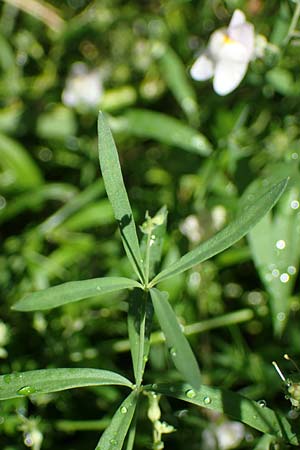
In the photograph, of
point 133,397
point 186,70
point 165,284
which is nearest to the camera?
point 133,397

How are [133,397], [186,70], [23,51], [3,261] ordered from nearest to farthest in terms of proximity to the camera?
[133,397] < [3,261] < [186,70] < [23,51]

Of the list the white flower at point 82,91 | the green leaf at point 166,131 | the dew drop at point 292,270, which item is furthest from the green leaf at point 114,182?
the white flower at point 82,91

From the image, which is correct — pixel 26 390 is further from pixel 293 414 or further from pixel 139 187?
pixel 139 187

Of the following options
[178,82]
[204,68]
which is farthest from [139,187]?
[204,68]

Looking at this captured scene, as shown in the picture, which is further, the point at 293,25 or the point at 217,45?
the point at 217,45

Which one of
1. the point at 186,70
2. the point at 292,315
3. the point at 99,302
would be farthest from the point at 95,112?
the point at 292,315

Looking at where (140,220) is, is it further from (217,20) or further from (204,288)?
(217,20)

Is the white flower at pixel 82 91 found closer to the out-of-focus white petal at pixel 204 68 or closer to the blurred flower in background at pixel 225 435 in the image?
the out-of-focus white petal at pixel 204 68

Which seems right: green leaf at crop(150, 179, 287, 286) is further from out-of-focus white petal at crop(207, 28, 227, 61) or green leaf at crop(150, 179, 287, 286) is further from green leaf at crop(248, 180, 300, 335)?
out-of-focus white petal at crop(207, 28, 227, 61)
